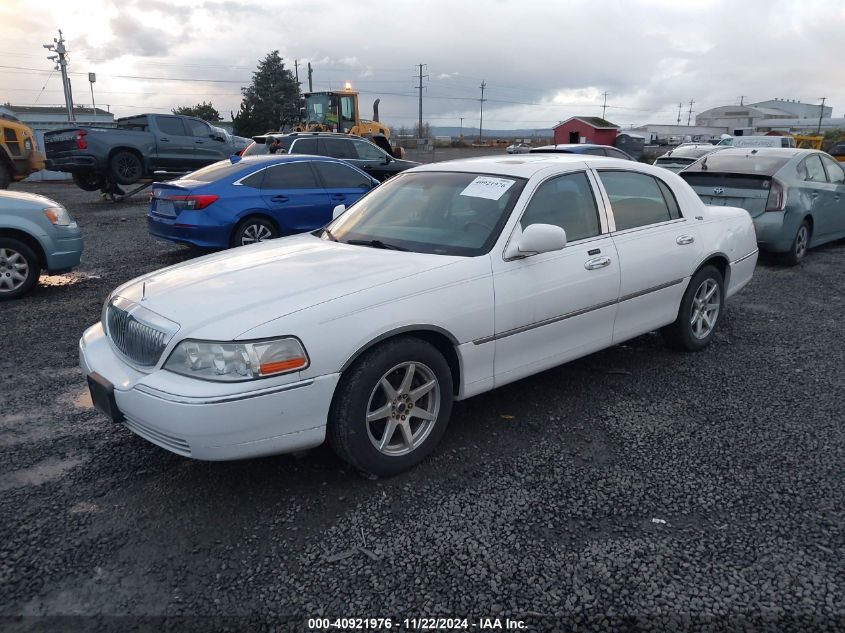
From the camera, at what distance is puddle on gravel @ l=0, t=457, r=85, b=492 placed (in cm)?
337

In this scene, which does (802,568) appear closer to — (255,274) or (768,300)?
(255,274)

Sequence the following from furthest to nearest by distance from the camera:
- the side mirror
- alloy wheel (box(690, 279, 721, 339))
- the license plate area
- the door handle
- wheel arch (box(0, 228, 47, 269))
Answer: wheel arch (box(0, 228, 47, 269)), alloy wheel (box(690, 279, 721, 339)), the door handle, the side mirror, the license plate area

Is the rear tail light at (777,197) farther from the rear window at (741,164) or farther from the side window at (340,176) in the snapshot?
the side window at (340,176)

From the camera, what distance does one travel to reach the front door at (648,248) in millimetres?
4438

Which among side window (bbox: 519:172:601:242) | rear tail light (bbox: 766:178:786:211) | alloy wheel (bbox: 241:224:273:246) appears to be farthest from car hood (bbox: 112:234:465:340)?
rear tail light (bbox: 766:178:786:211)

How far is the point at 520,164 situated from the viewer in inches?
169

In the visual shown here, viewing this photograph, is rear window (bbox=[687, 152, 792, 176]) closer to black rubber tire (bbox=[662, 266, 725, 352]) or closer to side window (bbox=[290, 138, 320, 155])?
black rubber tire (bbox=[662, 266, 725, 352])

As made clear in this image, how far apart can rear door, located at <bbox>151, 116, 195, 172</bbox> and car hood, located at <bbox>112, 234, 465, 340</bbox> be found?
554 inches

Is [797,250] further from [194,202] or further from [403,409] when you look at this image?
[194,202]

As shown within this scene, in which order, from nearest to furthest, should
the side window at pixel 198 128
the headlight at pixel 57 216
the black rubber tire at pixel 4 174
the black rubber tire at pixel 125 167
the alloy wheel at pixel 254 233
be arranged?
the headlight at pixel 57 216 → the alloy wheel at pixel 254 233 → the black rubber tire at pixel 4 174 → the black rubber tire at pixel 125 167 → the side window at pixel 198 128

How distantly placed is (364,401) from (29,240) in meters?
5.77

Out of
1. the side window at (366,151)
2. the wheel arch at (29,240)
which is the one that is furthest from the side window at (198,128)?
the wheel arch at (29,240)

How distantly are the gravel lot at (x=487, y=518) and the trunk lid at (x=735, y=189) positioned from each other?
4.41 meters

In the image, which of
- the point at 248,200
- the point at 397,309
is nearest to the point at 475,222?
the point at 397,309
